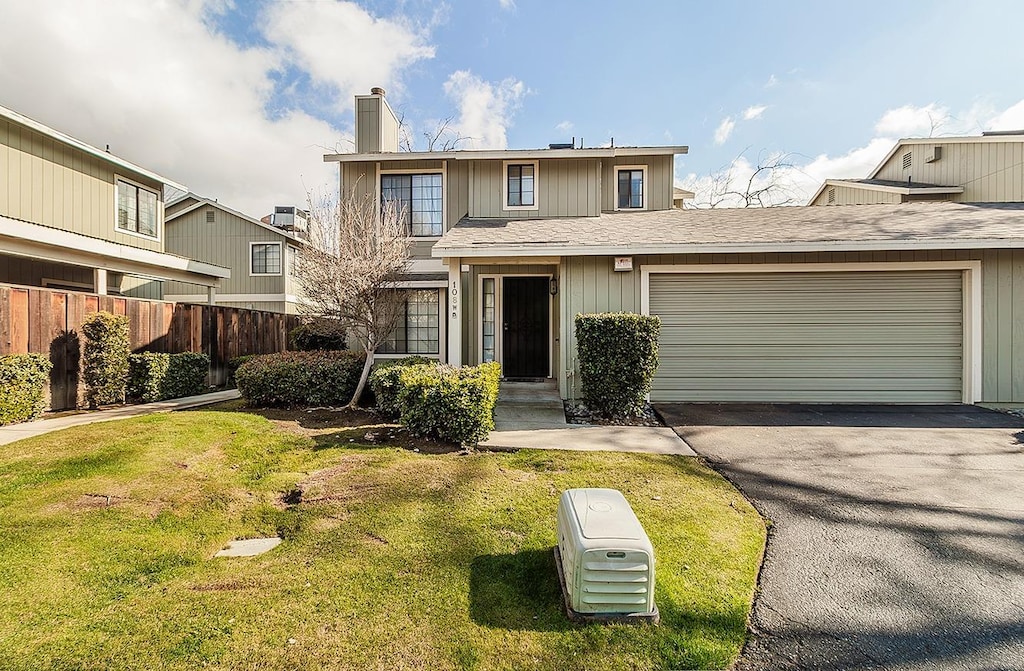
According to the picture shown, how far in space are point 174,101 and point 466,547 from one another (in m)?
15.8

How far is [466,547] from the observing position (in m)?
2.95

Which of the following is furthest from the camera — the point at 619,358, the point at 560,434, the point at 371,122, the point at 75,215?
the point at 371,122

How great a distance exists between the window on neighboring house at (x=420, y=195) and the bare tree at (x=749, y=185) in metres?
17.2

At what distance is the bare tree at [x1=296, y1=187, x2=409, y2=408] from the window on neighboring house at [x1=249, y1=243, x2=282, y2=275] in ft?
33.8

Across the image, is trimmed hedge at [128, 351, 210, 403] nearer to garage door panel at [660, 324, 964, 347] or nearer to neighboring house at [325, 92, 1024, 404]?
neighboring house at [325, 92, 1024, 404]

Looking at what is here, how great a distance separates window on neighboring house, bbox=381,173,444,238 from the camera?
10.6m

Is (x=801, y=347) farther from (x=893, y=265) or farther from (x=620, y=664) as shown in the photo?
(x=620, y=664)

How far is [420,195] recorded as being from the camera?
10.6 meters

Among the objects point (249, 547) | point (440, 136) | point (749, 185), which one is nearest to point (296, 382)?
point (249, 547)

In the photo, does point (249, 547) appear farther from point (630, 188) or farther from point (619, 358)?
point (630, 188)

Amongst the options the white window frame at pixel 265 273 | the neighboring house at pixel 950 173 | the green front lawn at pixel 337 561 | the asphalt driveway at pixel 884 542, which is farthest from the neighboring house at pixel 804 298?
the white window frame at pixel 265 273

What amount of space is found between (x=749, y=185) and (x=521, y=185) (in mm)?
19674

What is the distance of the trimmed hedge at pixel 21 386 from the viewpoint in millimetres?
5914

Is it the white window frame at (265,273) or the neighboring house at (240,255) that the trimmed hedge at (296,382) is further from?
the white window frame at (265,273)
